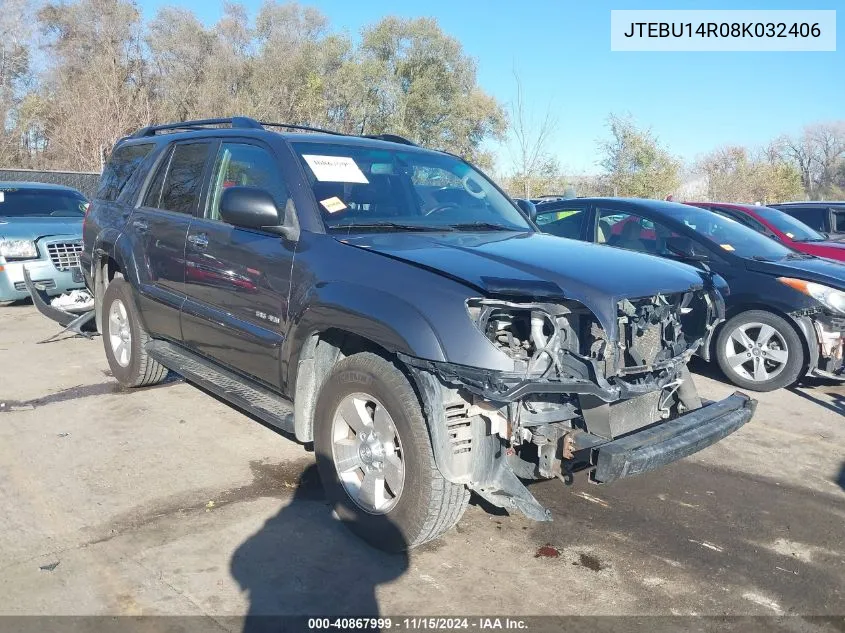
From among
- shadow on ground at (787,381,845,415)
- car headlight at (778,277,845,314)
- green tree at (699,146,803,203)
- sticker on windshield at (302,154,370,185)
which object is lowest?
shadow on ground at (787,381,845,415)

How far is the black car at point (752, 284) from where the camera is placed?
6.17m

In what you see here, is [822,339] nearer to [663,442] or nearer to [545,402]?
[663,442]

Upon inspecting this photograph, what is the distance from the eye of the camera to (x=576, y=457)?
301 centimetres

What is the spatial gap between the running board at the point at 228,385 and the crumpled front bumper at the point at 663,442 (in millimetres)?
1640

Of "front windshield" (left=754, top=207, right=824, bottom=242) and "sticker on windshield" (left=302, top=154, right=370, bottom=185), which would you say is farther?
"front windshield" (left=754, top=207, right=824, bottom=242)

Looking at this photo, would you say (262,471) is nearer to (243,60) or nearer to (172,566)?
(172,566)

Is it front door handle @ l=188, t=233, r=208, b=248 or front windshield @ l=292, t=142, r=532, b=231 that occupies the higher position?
front windshield @ l=292, t=142, r=532, b=231

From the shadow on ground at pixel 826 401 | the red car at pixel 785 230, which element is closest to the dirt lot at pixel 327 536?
the shadow on ground at pixel 826 401

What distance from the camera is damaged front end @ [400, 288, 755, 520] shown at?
2.89 meters

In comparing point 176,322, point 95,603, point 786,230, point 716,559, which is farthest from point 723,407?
point 786,230

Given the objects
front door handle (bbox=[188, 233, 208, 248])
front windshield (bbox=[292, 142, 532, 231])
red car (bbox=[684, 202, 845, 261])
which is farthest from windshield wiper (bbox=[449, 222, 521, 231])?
red car (bbox=[684, 202, 845, 261])

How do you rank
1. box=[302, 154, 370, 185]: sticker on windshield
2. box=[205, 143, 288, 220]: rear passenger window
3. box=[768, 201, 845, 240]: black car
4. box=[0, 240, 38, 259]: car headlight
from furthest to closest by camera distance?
box=[768, 201, 845, 240]: black car, box=[0, 240, 38, 259]: car headlight, box=[205, 143, 288, 220]: rear passenger window, box=[302, 154, 370, 185]: sticker on windshield

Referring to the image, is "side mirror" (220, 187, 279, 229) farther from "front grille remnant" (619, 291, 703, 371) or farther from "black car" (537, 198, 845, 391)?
"black car" (537, 198, 845, 391)

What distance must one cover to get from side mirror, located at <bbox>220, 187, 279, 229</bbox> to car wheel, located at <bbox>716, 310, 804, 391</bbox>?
15.5 ft
